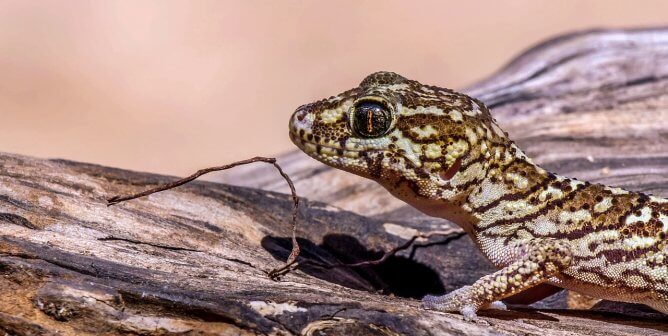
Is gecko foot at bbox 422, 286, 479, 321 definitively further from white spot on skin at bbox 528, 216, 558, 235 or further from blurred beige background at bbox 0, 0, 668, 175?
blurred beige background at bbox 0, 0, 668, 175

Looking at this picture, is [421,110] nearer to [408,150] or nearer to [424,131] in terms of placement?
[424,131]

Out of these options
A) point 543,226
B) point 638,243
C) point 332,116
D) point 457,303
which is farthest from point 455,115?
point 638,243

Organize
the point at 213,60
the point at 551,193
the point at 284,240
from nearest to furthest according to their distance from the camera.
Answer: the point at 551,193
the point at 284,240
the point at 213,60

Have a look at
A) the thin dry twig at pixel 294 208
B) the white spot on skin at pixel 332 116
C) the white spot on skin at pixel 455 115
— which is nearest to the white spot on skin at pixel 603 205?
the white spot on skin at pixel 455 115

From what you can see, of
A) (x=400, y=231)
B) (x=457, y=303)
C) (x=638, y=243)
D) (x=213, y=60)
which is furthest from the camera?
(x=213, y=60)

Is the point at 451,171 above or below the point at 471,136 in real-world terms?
below

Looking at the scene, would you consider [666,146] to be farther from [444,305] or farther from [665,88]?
[444,305]

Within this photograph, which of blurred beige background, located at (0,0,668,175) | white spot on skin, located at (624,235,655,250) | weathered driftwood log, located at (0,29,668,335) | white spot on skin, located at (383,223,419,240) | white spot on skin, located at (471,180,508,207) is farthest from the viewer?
blurred beige background, located at (0,0,668,175)

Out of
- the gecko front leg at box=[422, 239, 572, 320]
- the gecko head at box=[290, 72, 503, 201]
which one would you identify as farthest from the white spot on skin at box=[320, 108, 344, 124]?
the gecko front leg at box=[422, 239, 572, 320]
